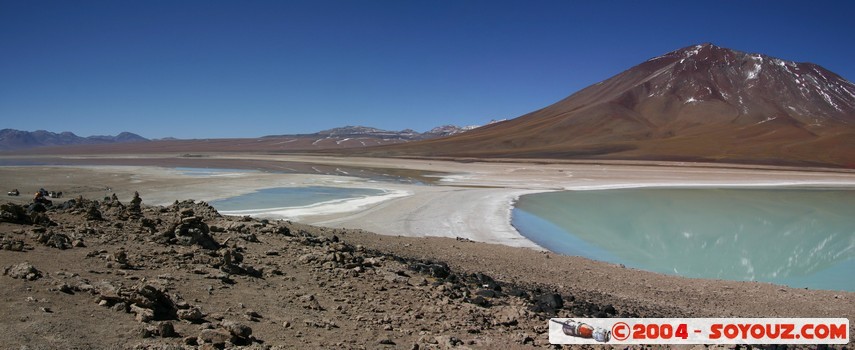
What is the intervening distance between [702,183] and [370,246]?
116ft

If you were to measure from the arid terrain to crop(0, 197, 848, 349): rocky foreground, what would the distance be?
17 millimetres

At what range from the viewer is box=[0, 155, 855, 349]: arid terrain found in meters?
3.94

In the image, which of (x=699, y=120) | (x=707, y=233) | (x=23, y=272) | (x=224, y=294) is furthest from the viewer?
(x=699, y=120)

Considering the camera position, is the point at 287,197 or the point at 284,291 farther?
the point at 287,197

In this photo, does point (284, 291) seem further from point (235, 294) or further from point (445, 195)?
point (445, 195)

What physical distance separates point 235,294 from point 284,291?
1.75 feet

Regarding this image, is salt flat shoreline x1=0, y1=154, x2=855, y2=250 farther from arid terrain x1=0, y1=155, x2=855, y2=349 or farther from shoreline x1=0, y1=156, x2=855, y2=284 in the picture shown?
arid terrain x1=0, y1=155, x2=855, y2=349

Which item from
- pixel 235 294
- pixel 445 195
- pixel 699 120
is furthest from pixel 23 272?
pixel 699 120

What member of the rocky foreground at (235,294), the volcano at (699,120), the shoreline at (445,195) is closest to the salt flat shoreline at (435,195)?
the shoreline at (445,195)

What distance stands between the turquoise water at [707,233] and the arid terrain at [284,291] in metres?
3.25

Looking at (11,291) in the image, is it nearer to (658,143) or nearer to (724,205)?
(724,205)

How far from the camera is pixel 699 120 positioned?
3861 inches

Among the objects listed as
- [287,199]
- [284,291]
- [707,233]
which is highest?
[284,291]

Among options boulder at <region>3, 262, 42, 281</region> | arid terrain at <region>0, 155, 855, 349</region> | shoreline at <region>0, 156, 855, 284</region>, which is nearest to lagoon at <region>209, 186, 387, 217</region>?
shoreline at <region>0, 156, 855, 284</region>
